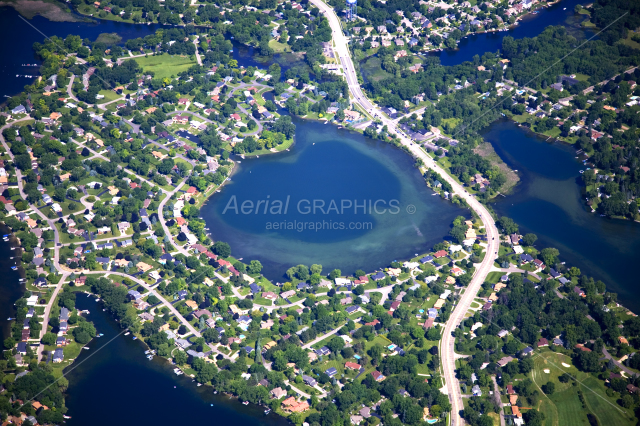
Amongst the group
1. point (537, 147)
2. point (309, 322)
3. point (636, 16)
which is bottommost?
point (309, 322)

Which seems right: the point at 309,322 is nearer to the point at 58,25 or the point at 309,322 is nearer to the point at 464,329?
the point at 464,329

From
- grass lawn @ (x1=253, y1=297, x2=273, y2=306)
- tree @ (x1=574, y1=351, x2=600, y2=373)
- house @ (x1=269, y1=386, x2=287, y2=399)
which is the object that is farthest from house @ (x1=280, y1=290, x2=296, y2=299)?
tree @ (x1=574, y1=351, x2=600, y2=373)

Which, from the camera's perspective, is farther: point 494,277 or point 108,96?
point 108,96

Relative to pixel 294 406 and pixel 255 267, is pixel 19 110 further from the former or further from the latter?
pixel 294 406

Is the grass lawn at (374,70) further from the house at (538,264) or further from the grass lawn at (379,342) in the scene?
the grass lawn at (379,342)

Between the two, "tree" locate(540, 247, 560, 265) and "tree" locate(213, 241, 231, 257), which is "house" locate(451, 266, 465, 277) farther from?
"tree" locate(213, 241, 231, 257)

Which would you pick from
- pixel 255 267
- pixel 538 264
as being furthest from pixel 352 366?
pixel 538 264

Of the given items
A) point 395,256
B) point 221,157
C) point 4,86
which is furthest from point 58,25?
point 395,256
